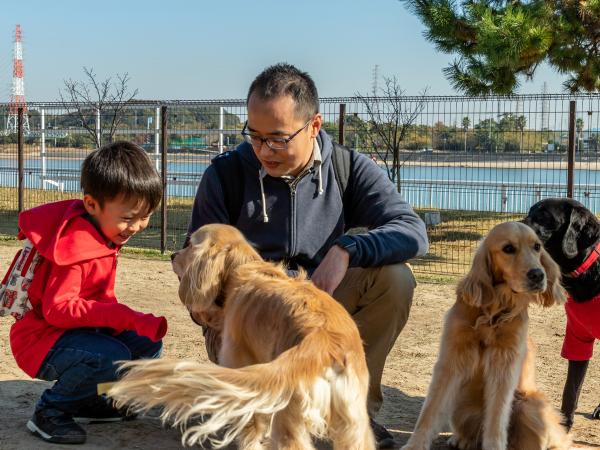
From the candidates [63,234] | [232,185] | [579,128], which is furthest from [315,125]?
[579,128]

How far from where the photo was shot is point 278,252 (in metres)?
4.35

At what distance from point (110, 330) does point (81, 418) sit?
0.53 m

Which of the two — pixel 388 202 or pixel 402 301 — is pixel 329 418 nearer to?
pixel 402 301

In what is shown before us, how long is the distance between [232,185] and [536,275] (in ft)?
5.68

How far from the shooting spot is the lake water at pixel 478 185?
1380cm

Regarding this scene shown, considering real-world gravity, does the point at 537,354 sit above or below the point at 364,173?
below

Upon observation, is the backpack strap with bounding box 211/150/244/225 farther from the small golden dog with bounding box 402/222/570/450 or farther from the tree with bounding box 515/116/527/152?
the tree with bounding box 515/116/527/152

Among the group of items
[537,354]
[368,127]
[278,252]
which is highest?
[368,127]

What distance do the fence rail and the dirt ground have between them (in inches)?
123

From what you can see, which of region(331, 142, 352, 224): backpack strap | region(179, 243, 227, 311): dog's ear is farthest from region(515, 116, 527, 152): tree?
region(179, 243, 227, 311): dog's ear

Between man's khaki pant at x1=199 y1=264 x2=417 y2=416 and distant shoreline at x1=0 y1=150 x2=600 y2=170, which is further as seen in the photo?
distant shoreline at x1=0 y1=150 x2=600 y2=170

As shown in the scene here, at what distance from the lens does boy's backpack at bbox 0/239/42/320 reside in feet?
13.6

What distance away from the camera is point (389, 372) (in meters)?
5.80

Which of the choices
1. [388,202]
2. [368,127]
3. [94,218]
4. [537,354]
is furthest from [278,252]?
[368,127]
